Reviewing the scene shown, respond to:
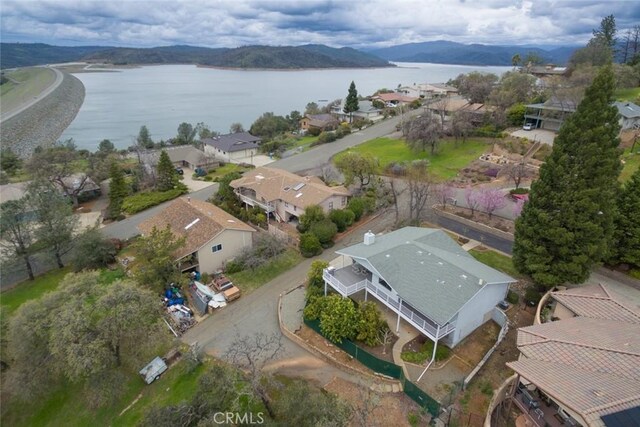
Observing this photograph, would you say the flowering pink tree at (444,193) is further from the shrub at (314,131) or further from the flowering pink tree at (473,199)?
the shrub at (314,131)

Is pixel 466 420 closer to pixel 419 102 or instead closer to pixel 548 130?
pixel 548 130

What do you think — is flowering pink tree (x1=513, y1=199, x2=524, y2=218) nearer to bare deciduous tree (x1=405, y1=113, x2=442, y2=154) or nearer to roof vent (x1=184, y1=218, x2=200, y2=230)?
bare deciduous tree (x1=405, y1=113, x2=442, y2=154)

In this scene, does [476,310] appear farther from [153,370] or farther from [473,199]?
[153,370]

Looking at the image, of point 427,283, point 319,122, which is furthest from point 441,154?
point 427,283

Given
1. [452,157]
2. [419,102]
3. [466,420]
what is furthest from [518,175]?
[419,102]

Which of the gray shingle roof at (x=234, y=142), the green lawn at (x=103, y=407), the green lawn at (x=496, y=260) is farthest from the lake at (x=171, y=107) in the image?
the green lawn at (x=496, y=260)

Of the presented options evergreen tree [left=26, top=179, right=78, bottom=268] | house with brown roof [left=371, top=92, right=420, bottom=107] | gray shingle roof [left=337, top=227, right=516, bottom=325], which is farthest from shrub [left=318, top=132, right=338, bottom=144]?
gray shingle roof [left=337, top=227, right=516, bottom=325]
